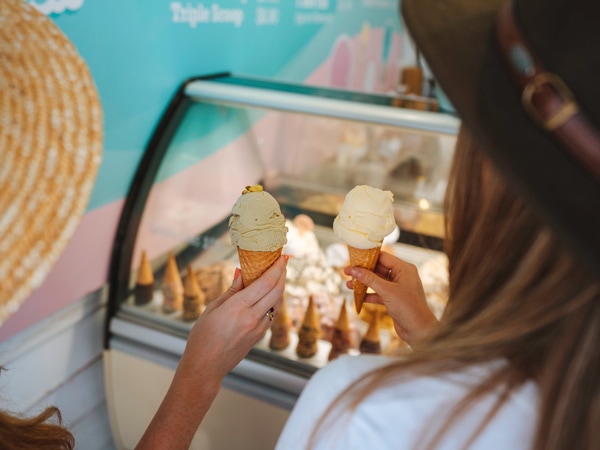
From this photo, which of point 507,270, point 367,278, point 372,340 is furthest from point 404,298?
point 372,340

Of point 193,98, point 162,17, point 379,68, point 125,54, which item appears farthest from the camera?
point 379,68

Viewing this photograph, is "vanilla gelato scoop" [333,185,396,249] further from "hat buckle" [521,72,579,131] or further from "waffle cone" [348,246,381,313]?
"hat buckle" [521,72,579,131]

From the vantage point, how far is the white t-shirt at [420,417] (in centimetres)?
82

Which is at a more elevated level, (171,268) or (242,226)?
(242,226)

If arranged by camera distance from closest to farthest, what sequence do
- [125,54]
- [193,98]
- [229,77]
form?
1. [125,54]
2. [193,98]
3. [229,77]

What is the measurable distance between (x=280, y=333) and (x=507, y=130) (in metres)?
1.55

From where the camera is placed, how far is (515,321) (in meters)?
0.86

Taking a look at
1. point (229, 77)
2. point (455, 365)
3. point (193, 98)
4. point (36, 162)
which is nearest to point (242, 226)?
point (36, 162)

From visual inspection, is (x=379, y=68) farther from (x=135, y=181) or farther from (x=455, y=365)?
(x=455, y=365)

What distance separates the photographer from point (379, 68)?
5832 millimetres

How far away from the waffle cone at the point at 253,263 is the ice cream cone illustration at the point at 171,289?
95 cm

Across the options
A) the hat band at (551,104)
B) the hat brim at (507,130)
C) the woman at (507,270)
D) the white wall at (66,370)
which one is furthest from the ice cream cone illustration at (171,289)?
the hat band at (551,104)

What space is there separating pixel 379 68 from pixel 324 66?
1555 mm

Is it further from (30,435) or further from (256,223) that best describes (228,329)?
(30,435)
